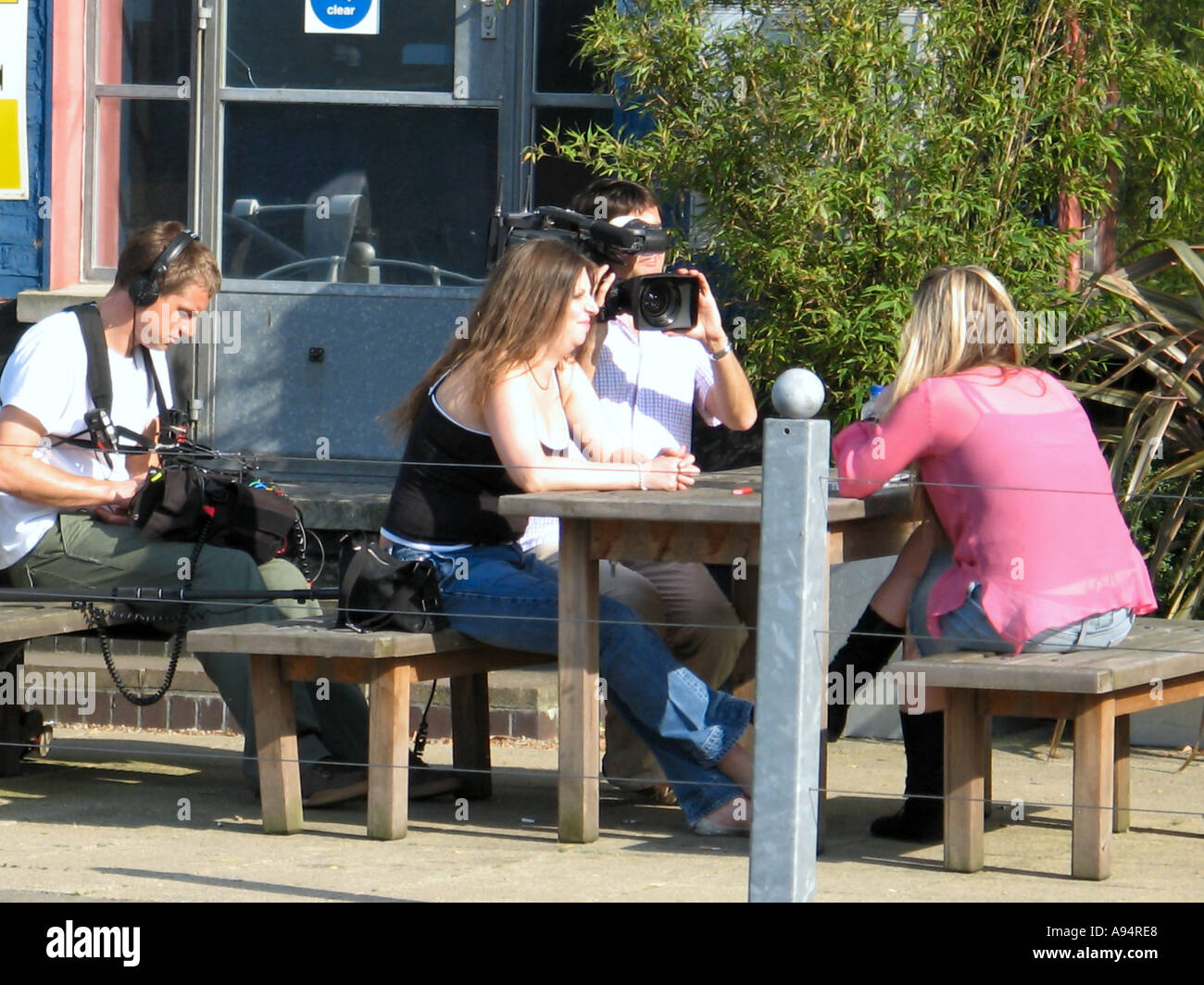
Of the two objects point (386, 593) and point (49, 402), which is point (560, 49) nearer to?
point (49, 402)

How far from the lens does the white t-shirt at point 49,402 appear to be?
5086mm

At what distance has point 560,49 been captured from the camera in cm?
728

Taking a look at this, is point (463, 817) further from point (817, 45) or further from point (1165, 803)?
point (817, 45)

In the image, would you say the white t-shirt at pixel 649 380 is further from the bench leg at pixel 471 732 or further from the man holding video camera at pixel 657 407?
the bench leg at pixel 471 732

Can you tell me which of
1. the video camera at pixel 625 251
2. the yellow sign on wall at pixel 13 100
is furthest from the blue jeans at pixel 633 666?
the yellow sign on wall at pixel 13 100

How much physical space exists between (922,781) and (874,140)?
2.16 metres

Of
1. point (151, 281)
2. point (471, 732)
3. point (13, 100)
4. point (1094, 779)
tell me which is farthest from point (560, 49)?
point (1094, 779)

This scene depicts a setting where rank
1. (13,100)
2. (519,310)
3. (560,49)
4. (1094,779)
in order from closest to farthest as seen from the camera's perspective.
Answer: (1094,779)
(519,310)
(560,49)
(13,100)

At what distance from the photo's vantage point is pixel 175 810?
16.5ft

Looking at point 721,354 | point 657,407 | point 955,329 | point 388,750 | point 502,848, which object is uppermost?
point 955,329

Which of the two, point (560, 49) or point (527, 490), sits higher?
point (560, 49)

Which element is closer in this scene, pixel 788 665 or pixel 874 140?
pixel 788 665

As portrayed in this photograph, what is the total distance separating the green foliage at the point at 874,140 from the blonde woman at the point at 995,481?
4.56 feet

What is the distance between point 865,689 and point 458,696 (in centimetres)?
110
